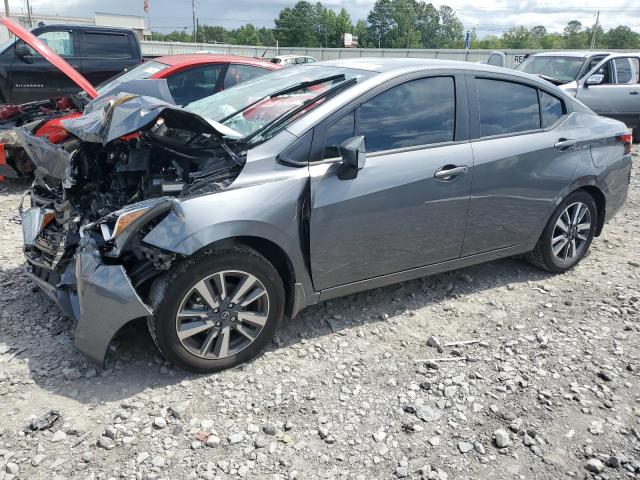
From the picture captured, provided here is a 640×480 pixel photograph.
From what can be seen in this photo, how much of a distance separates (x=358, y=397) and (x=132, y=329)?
148cm

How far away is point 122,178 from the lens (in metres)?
3.58

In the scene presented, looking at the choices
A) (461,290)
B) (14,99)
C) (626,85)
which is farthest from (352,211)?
(626,85)

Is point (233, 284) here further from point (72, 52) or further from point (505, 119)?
point (72, 52)

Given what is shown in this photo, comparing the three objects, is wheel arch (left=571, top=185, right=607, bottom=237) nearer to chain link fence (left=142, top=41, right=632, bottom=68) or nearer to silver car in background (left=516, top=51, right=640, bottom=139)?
silver car in background (left=516, top=51, right=640, bottom=139)

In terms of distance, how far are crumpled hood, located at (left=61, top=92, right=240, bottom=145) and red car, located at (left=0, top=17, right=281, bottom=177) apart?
2958 mm

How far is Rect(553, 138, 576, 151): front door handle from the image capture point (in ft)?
13.9

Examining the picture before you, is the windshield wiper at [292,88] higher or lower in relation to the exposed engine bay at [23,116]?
higher

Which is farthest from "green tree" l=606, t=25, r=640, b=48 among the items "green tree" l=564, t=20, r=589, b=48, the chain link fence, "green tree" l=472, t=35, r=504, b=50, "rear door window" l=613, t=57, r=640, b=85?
"rear door window" l=613, t=57, r=640, b=85

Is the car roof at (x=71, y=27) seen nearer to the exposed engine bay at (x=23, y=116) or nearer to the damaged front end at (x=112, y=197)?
the exposed engine bay at (x=23, y=116)

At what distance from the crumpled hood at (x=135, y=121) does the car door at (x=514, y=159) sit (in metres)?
1.74

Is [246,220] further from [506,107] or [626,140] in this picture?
[626,140]

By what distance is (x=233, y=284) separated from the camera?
10.3 feet

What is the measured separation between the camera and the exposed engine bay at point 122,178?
2.91 m

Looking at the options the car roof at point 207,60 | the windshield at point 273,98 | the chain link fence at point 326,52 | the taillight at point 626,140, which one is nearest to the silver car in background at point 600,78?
the car roof at point 207,60
